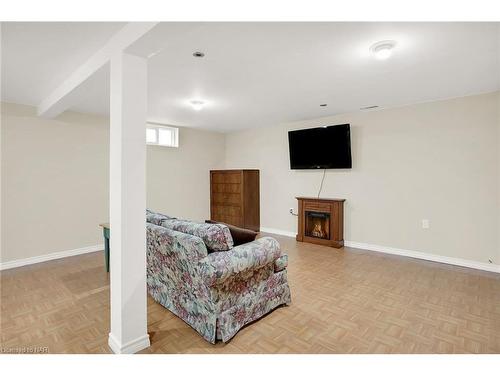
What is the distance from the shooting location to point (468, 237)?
367cm

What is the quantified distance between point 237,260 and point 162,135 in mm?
4323

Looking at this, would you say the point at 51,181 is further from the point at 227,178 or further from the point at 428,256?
the point at 428,256

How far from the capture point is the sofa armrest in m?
1.93

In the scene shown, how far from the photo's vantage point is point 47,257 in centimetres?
410

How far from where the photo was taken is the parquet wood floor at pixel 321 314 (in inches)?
77.9

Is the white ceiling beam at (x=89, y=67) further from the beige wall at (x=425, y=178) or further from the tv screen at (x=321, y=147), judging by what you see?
the beige wall at (x=425, y=178)

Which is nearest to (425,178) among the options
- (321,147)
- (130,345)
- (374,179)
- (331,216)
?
(374,179)

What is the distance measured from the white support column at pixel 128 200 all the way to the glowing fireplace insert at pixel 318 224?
3630 millimetres

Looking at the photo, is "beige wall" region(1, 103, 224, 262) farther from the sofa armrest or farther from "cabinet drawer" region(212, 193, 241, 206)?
the sofa armrest

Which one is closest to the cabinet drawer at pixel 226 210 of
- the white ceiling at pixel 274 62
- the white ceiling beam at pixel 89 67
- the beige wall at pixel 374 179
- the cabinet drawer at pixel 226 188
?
the cabinet drawer at pixel 226 188

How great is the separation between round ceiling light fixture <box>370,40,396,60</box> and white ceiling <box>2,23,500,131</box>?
7cm

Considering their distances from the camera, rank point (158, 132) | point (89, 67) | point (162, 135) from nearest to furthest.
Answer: point (89, 67) → point (158, 132) → point (162, 135)
